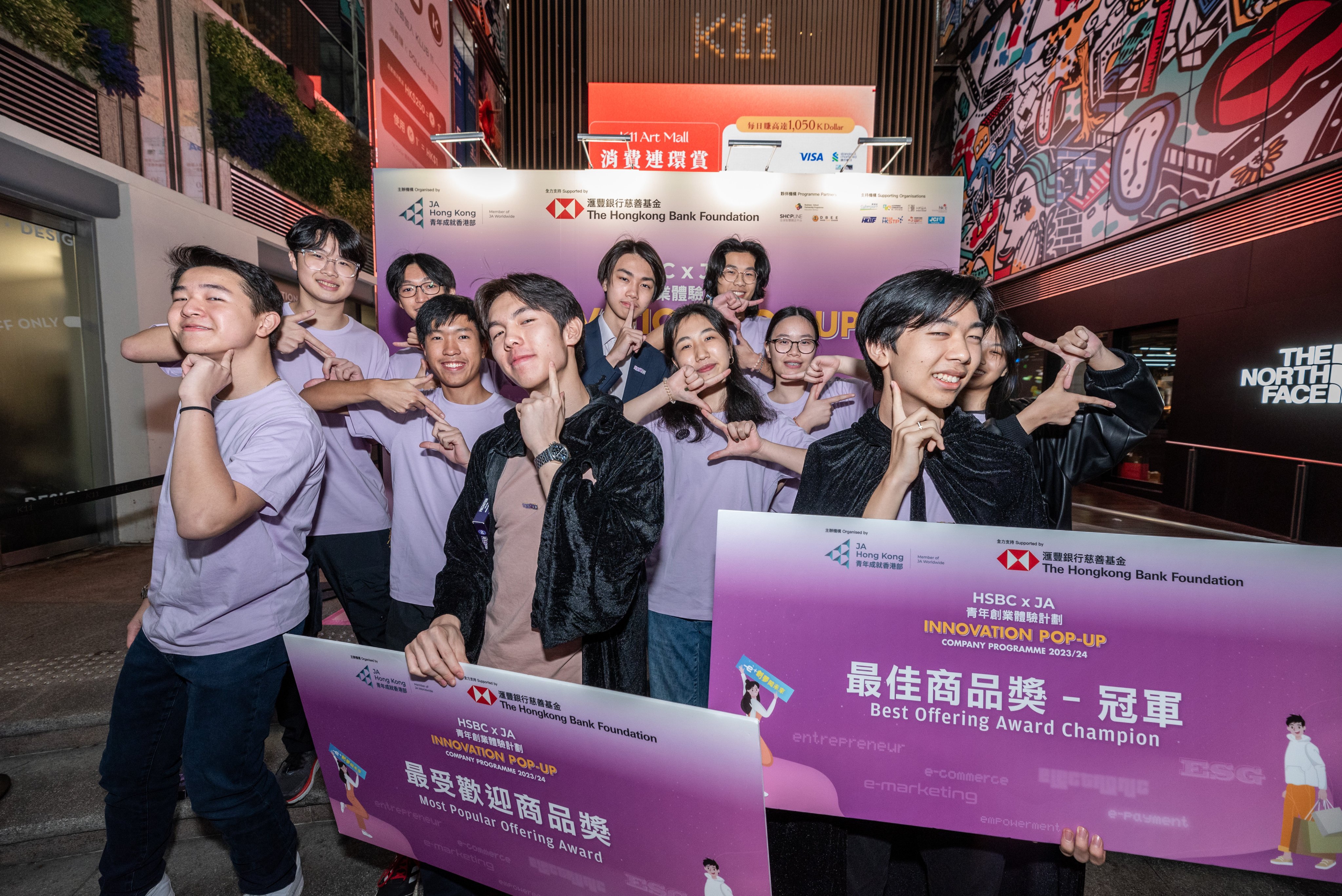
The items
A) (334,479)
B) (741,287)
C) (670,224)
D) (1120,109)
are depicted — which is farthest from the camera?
(1120,109)

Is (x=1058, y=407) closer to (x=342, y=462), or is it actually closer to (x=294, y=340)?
(x=342, y=462)

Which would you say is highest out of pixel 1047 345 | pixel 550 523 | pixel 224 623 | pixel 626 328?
pixel 626 328

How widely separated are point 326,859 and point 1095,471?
297cm

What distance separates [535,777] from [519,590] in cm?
50

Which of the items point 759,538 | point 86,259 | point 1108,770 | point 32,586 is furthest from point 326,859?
point 86,259

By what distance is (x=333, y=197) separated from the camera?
22.7 ft

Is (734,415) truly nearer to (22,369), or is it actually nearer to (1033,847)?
(1033,847)

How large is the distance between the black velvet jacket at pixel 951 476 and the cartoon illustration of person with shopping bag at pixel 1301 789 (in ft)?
1.74

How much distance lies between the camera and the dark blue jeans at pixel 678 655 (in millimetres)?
2127

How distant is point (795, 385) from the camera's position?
8.32 feet

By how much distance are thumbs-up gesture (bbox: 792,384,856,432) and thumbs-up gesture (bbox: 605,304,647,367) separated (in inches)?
29.2

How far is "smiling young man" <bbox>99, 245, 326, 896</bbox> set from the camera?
4.72 feet

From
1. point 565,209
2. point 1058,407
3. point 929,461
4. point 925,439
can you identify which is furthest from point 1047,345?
point 565,209

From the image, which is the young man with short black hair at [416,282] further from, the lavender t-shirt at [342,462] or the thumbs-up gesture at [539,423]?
the thumbs-up gesture at [539,423]
